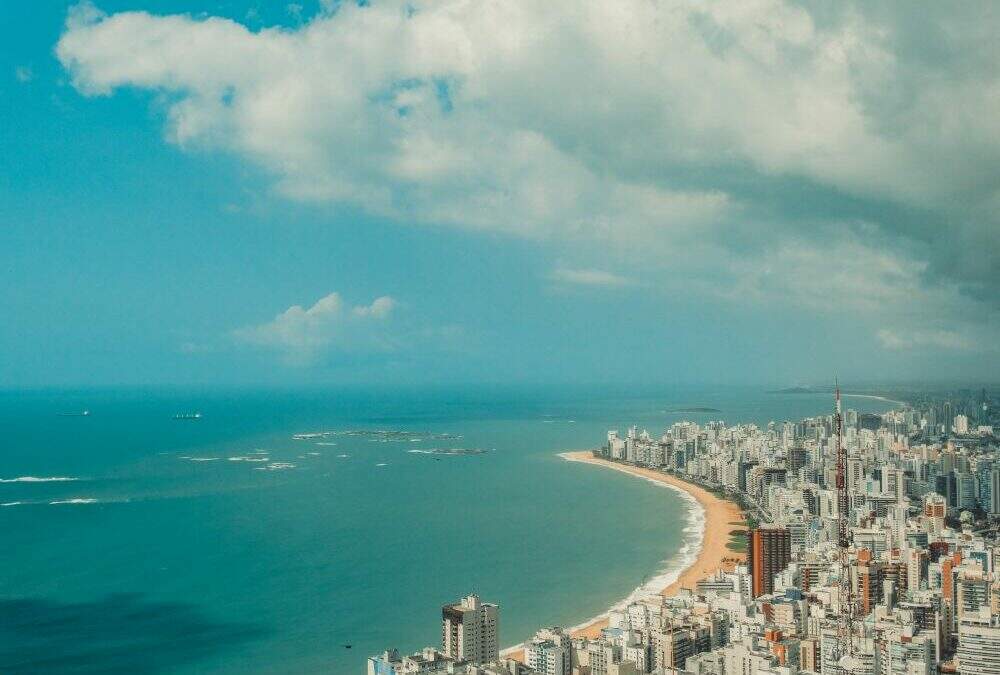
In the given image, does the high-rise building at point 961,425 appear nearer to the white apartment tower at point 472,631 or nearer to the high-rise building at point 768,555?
the high-rise building at point 768,555

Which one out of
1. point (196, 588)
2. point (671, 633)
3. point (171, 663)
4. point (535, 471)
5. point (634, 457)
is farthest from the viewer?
point (634, 457)

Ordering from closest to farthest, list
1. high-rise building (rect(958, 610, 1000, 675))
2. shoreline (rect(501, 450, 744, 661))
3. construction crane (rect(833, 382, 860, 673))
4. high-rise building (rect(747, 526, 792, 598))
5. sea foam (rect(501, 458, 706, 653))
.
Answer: high-rise building (rect(958, 610, 1000, 675)), construction crane (rect(833, 382, 860, 673)), shoreline (rect(501, 450, 744, 661)), sea foam (rect(501, 458, 706, 653)), high-rise building (rect(747, 526, 792, 598))

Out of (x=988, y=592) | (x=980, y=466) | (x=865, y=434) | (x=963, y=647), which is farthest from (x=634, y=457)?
(x=963, y=647)

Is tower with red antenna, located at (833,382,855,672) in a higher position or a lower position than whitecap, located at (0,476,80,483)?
higher

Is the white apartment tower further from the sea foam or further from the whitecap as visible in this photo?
the whitecap

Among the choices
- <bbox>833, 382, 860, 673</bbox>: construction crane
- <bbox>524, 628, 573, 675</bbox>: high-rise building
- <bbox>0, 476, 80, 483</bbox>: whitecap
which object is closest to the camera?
<bbox>833, 382, 860, 673</bbox>: construction crane

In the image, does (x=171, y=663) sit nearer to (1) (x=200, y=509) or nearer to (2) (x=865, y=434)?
(1) (x=200, y=509)

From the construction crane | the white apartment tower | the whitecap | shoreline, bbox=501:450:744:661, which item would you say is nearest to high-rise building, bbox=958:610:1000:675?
the construction crane
